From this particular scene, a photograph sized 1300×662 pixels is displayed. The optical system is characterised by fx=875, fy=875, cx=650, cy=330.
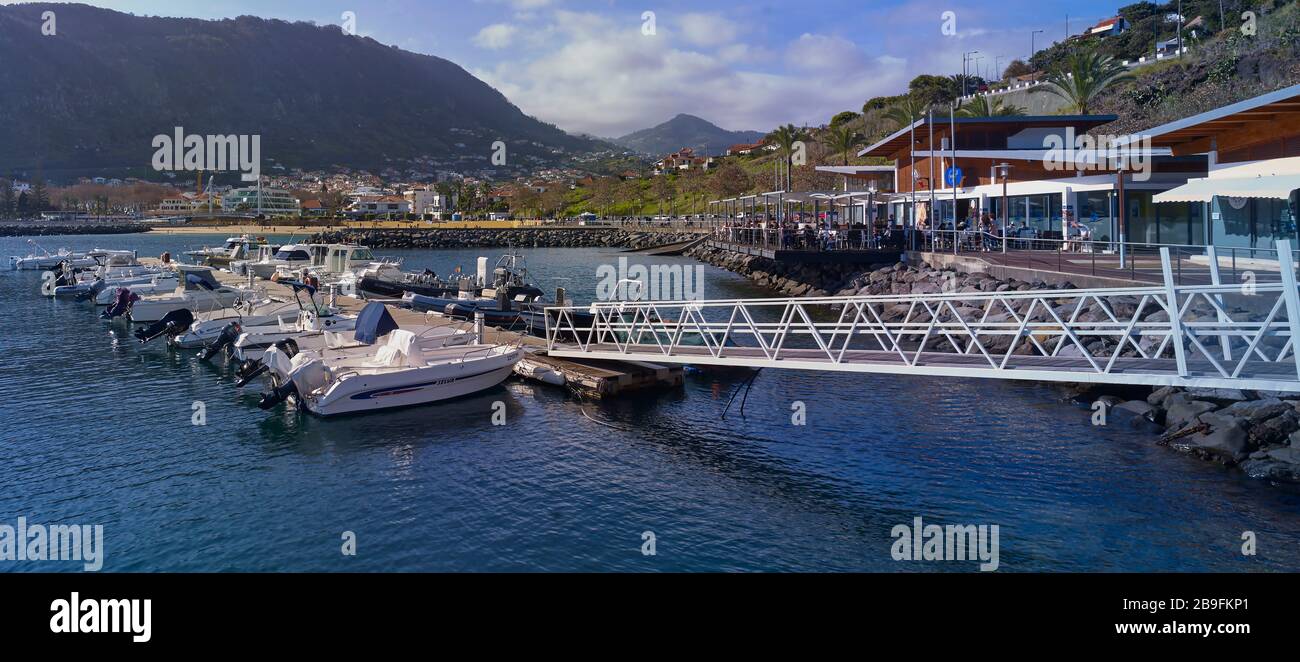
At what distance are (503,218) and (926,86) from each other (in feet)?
258

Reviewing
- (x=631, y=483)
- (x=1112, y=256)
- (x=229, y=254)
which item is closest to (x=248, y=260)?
(x=229, y=254)

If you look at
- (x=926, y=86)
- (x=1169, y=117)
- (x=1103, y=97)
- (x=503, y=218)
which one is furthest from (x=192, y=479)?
(x=503, y=218)

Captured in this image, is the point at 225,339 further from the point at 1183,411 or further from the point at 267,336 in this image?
the point at 1183,411

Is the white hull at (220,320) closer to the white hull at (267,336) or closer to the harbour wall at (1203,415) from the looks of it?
the white hull at (267,336)

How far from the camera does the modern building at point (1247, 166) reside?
22.7 m

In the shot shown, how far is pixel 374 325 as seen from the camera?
85.6 ft

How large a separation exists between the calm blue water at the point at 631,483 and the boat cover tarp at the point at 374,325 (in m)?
3.67

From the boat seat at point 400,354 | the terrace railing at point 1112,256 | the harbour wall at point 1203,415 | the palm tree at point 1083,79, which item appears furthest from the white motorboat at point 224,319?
the palm tree at point 1083,79

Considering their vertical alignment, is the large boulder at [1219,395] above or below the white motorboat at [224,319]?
below

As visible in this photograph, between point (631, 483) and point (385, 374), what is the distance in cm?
867

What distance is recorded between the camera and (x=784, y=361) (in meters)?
19.6

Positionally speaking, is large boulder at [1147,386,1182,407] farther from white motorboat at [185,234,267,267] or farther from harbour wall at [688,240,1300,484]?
white motorboat at [185,234,267,267]

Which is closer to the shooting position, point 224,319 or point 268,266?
point 224,319
